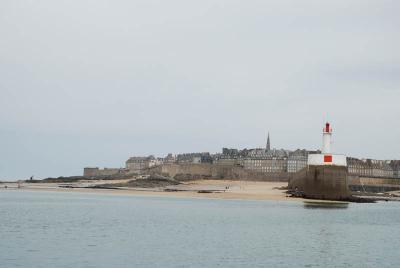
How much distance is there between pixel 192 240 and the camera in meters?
33.2

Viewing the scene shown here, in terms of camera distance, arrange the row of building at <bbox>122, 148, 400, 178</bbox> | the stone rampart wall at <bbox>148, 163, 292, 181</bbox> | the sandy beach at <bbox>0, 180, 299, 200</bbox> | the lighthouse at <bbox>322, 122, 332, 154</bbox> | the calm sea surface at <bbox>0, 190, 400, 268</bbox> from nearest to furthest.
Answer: the calm sea surface at <bbox>0, 190, 400, 268</bbox> < the lighthouse at <bbox>322, 122, 332, 154</bbox> < the sandy beach at <bbox>0, 180, 299, 200</bbox> < the stone rampart wall at <bbox>148, 163, 292, 181</bbox> < the row of building at <bbox>122, 148, 400, 178</bbox>

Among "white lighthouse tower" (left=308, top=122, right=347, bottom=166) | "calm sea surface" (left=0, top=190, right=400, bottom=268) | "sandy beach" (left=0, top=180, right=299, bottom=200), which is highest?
"white lighthouse tower" (left=308, top=122, right=347, bottom=166)

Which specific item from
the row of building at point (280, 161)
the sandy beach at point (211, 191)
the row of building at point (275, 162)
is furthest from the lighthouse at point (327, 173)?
the row of building at point (280, 161)

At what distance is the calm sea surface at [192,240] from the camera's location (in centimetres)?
2617

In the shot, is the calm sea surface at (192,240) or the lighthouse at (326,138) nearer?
the calm sea surface at (192,240)

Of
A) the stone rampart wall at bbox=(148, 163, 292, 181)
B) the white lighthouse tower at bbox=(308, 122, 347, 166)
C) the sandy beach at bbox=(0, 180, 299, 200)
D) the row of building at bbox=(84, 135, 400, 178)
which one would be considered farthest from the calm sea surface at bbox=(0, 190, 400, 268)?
the row of building at bbox=(84, 135, 400, 178)

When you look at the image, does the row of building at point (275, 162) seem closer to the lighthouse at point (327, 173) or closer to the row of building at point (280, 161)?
the row of building at point (280, 161)

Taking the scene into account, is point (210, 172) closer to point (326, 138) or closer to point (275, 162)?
point (275, 162)

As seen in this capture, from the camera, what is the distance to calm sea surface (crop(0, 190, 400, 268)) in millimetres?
26172

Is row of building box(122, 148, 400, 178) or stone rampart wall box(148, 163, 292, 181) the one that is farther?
row of building box(122, 148, 400, 178)

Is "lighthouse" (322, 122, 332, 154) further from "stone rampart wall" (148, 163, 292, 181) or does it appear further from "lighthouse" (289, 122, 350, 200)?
"stone rampart wall" (148, 163, 292, 181)

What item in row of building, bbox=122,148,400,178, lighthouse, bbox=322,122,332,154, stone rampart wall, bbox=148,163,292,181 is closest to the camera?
lighthouse, bbox=322,122,332,154

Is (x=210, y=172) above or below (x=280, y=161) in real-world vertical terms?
below

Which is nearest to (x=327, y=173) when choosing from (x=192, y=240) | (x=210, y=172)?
(x=192, y=240)
